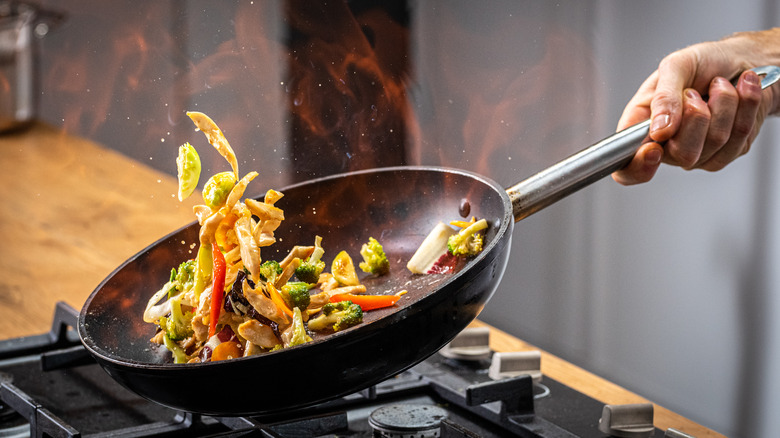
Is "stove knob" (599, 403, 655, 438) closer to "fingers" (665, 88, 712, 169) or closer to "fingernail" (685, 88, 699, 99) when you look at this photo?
"fingers" (665, 88, 712, 169)

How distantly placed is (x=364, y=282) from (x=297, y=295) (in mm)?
155

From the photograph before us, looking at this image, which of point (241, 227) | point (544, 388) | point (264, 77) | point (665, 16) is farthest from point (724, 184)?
point (264, 77)

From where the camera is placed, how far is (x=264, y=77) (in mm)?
3145

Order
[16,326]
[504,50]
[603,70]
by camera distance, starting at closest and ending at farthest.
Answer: [16,326] < [603,70] < [504,50]

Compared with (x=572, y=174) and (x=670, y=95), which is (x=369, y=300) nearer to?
(x=572, y=174)

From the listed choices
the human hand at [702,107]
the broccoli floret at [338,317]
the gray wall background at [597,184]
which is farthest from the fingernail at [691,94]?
the broccoli floret at [338,317]

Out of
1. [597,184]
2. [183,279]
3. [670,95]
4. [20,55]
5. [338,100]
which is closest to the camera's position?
[183,279]

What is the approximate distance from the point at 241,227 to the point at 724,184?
4.12 feet

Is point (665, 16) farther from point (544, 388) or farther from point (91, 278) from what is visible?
point (91, 278)

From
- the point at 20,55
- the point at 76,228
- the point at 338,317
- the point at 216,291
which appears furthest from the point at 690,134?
the point at 20,55

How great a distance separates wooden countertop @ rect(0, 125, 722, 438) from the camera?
4.85 ft

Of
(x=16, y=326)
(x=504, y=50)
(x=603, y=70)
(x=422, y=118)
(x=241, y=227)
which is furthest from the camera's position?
(x=422, y=118)

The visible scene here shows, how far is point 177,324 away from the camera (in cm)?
96

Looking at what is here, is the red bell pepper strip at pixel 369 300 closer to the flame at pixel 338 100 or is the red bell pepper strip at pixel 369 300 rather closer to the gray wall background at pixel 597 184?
the flame at pixel 338 100
